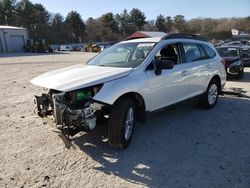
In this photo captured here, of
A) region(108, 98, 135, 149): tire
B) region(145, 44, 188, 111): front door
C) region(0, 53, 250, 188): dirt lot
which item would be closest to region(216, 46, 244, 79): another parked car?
region(0, 53, 250, 188): dirt lot

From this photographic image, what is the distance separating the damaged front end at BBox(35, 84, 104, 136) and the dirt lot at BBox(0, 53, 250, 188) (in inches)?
21.2

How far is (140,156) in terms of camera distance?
13.7 feet

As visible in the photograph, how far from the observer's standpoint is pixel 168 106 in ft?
17.3

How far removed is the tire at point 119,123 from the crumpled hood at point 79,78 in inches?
17.1

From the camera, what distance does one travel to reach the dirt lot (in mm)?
3512

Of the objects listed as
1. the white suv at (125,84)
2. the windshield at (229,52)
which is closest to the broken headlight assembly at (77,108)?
the white suv at (125,84)

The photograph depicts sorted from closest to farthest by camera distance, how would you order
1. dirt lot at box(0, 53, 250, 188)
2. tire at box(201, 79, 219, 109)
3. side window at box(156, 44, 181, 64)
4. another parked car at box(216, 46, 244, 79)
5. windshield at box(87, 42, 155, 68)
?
dirt lot at box(0, 53, 250, 188), windshield at box(87, 42, 155, 68), side window at box(156, 44, 181, 64), tire at box(201, 79, 219, 109), another parked car at box(216, 46, 244, 79)

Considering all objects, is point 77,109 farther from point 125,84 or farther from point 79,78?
point 125,84

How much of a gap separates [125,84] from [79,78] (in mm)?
713

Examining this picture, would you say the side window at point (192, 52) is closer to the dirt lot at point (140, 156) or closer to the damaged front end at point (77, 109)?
the dirt lot at point (140, 156)

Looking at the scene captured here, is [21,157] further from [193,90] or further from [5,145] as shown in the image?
[193,90]

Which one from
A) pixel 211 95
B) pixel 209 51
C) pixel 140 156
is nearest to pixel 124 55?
pixel 140 156

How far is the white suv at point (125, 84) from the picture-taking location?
155 inches

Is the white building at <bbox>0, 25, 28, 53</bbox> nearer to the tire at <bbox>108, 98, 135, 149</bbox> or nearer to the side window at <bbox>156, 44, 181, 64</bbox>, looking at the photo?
the side window at <bbox>156, 44, 181, 64</bbox>
